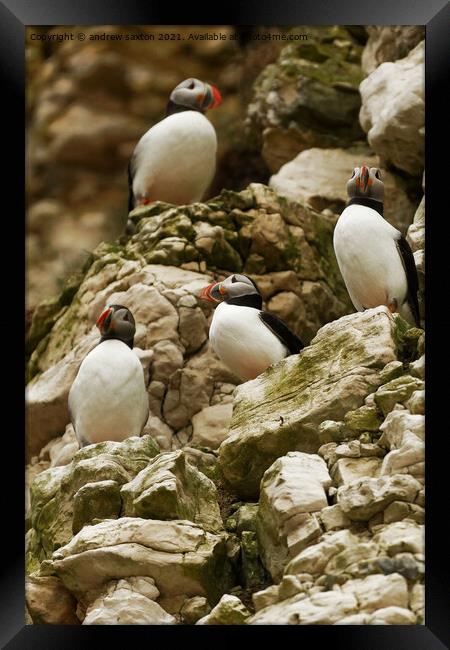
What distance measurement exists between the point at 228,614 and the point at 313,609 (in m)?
0.53

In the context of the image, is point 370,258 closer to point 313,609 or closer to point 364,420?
point 364,420

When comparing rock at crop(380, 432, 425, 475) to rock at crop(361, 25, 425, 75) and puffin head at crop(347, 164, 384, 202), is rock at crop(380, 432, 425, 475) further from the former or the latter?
rock at crop(361, 25, 425, 75)

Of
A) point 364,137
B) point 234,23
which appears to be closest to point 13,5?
point 234,23

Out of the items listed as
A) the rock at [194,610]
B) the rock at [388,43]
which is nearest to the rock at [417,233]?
the rock at [388,43]

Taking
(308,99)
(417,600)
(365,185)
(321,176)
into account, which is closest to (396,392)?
(417,600)

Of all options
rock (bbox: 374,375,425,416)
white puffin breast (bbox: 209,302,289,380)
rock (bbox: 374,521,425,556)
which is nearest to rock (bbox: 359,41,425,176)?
white puffin breast (bbox: 209,302,289,380)

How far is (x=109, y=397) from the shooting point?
8703mm

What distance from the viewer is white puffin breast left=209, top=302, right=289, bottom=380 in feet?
28.3

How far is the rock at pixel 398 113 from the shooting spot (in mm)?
9891

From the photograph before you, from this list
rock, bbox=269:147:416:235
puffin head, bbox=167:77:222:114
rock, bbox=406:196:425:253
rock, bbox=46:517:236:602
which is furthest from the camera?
rock, bbox=269:147:416:235

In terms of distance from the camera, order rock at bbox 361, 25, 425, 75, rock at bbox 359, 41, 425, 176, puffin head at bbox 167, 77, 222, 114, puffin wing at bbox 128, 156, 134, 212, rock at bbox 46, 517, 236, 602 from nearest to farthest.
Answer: rock at bbox 46, 517, 236, 602
rock at bbox 361, 25, 425, 75
rock at bbox 359, 41, 425, 176
puffin head at bbox 167, 77, 222, 114
puffin wing at bbox 128, 156, 134, 212

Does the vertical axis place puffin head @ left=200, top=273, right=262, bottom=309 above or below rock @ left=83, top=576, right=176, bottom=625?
above

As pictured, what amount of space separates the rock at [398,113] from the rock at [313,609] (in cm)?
417

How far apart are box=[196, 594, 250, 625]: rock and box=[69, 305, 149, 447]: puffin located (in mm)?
2169
